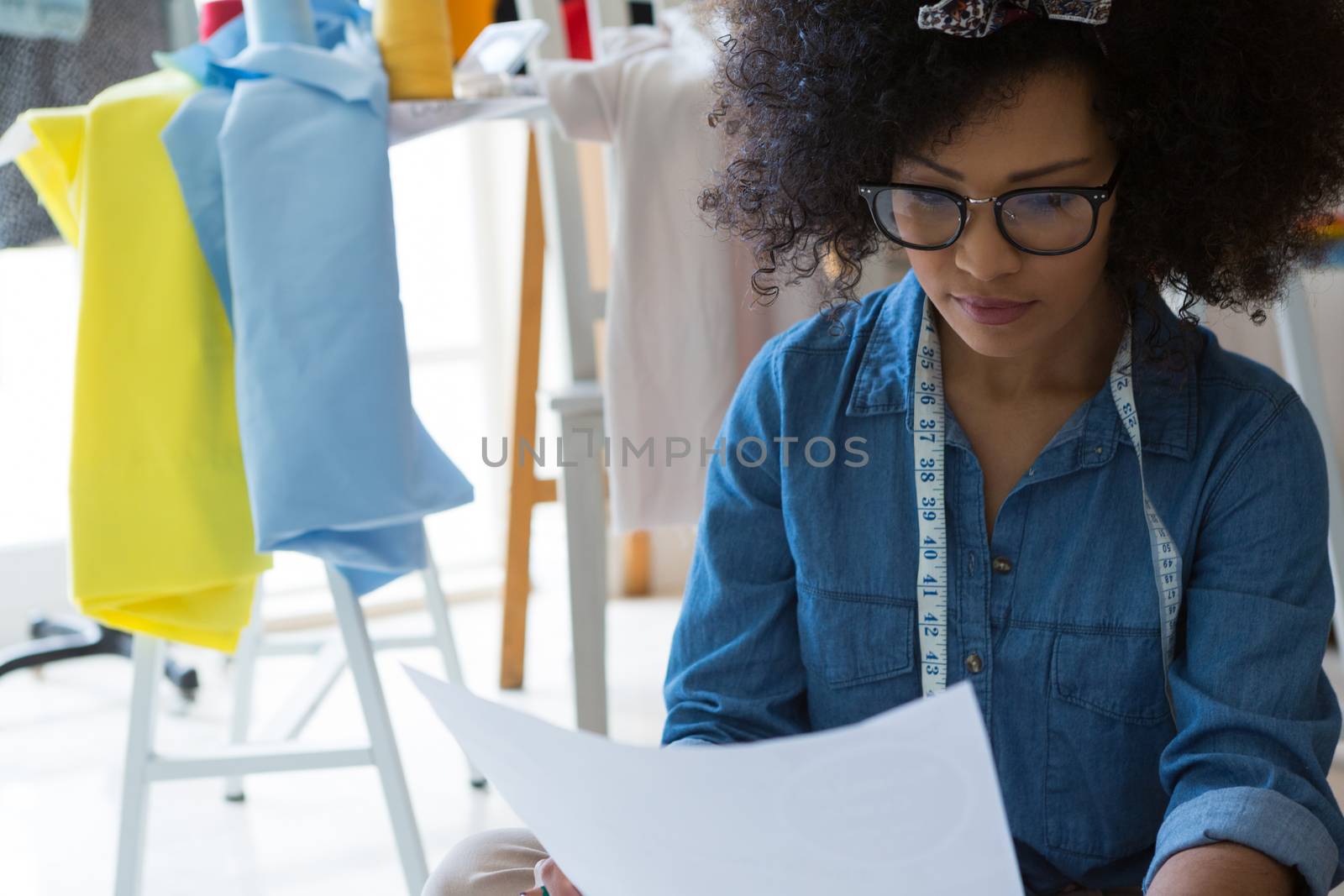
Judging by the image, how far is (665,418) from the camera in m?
1.53

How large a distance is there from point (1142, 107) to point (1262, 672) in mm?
376

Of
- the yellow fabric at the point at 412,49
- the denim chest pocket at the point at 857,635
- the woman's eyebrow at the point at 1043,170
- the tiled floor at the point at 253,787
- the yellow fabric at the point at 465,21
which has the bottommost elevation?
the tiled floor at the point at 253,787

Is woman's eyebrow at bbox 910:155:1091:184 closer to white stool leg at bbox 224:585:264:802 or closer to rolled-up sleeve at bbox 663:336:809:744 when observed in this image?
rolled-up sleeve at bbox 663:336:809:744

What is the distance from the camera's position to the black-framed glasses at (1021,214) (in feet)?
2.78

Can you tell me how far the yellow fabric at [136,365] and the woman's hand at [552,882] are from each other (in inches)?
19.6

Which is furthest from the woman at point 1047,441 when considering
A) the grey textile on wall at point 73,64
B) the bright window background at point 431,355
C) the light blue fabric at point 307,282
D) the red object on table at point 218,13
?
the bright window background at point 431,355

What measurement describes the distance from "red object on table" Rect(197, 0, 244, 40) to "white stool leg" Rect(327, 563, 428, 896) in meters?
0.59

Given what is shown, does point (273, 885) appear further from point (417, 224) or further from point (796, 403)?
point (417, 224)

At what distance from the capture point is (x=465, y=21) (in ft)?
4.64

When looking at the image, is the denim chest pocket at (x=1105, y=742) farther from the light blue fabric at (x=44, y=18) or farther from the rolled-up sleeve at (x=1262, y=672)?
the light blue fabric at (x=44, y=18)

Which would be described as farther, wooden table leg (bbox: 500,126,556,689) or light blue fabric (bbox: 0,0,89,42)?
wooden table leg (bbox: 500,126,556,689)

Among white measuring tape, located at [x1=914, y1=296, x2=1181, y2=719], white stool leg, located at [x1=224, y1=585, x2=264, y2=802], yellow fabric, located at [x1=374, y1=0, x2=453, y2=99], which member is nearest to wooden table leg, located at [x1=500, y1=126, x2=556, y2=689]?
white stool leg, located at [x1=224, y1=585, x2=264, y2=802]

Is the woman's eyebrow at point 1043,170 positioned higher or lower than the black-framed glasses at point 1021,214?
higher

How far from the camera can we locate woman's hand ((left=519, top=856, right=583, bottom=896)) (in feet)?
2.79
